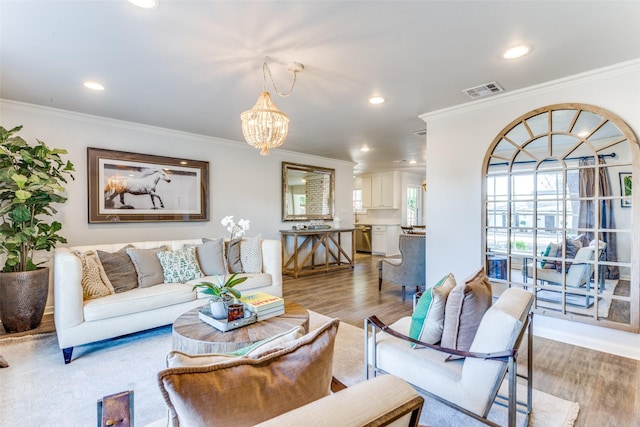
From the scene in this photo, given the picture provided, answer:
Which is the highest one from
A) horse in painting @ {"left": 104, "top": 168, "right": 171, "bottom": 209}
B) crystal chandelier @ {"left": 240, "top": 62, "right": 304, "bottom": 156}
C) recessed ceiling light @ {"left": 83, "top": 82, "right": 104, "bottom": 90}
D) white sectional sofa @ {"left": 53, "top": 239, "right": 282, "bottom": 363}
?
recessed ceiling light @ {"left": 83, "top": 82, "right": 104, "bottom": 90}

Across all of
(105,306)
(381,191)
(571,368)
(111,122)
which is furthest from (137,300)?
(381,191)

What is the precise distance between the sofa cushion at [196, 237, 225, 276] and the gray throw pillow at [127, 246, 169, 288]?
0.45 m

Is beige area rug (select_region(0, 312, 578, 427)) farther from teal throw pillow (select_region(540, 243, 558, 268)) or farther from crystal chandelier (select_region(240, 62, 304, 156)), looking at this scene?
crystal chandelier (select_region(240, 62, 304, 156))

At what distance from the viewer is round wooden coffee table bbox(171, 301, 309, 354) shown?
185 centimetres

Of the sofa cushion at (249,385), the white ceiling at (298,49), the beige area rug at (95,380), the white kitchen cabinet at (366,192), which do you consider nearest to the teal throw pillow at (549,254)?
the beige area rug at (95,380)

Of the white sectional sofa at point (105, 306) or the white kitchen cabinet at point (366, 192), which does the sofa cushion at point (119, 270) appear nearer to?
the white sectional sofa at point (105, 306)

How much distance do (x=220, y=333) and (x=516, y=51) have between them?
2.88m

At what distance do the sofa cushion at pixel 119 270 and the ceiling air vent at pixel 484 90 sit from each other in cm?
376

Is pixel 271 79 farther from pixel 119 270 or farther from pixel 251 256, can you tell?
pixel 119 270

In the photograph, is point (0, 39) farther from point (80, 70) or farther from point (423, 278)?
point (423, 278)

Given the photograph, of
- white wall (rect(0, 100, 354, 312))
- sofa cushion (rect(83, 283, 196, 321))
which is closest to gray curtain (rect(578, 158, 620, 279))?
sofa cushion (rect(83, 283, 196, 321))

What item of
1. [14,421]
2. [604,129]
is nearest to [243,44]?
[14,421]

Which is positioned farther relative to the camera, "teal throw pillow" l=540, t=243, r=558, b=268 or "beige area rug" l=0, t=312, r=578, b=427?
"teal throw pillow" l=540, t=243, r=558, b=268

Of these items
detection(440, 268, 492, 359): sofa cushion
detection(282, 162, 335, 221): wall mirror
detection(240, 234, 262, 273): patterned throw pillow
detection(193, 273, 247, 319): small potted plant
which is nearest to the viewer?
detection(440, 268, 492, 359): sofa cushion
